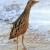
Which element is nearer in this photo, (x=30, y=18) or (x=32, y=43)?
(x=32, y=43)

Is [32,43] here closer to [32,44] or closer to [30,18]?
[32,44]

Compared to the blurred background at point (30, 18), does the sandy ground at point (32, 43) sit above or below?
below

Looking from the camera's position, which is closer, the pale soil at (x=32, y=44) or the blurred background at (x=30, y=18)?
the pale soil at (x=32, y=44)

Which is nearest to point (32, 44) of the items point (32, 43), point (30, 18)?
point (32, 43)

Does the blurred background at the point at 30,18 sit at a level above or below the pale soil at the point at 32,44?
above

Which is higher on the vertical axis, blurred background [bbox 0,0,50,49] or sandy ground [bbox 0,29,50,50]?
blurred background [bbox 0,0,50,49]

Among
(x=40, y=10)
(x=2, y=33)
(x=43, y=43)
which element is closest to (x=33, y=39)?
(x=43, y=43)

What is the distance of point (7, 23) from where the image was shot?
346 centimetres

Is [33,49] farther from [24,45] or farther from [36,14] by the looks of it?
[36,14]

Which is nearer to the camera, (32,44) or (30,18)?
(32,44)

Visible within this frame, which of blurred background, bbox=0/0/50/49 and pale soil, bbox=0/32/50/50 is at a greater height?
blurred background, bbox=0/0/50/49

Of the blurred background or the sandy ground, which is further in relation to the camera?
the blurred background

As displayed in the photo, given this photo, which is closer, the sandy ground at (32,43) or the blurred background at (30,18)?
the sandy ground at (32,43)

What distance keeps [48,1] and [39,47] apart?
1.67 metres
